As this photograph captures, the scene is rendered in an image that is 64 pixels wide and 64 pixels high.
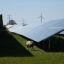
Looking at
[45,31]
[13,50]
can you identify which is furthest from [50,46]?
[13,50]

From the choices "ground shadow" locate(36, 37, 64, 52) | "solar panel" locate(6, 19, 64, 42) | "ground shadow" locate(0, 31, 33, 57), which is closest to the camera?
"ground shadow" locate(0, 31, 33, 57)

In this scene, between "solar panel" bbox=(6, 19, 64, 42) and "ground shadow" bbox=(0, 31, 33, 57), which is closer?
"ground shadow" bbox=(0, 31, 33, 57)

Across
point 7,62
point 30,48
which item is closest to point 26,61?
point 7,62

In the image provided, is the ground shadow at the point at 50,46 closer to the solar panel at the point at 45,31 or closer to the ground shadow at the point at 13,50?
the solar panel at the point at 45,31

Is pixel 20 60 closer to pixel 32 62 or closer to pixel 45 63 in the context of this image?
pixel 32 62

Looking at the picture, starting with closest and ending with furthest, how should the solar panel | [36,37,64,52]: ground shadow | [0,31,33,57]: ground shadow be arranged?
[0,31,33,57]: ground shadow → [36,37,64,52]: ground shadow → the solar panel

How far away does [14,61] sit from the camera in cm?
1617

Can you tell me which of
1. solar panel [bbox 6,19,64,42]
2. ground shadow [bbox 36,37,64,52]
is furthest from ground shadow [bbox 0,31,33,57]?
ground shadow [bbox 36,37,64,52]

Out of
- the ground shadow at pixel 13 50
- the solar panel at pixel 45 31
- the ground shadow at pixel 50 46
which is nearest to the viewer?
the ground shadow at pixel 13 50

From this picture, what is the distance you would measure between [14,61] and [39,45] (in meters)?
9.99

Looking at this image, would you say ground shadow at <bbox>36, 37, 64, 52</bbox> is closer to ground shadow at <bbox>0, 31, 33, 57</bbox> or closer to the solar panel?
the solar panel

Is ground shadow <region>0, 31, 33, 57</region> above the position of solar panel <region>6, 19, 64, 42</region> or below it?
below

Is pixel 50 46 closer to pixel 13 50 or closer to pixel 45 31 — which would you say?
pixel 45 31

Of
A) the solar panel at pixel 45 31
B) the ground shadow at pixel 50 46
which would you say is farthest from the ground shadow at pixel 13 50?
the ground shadow at pixel 50 46
